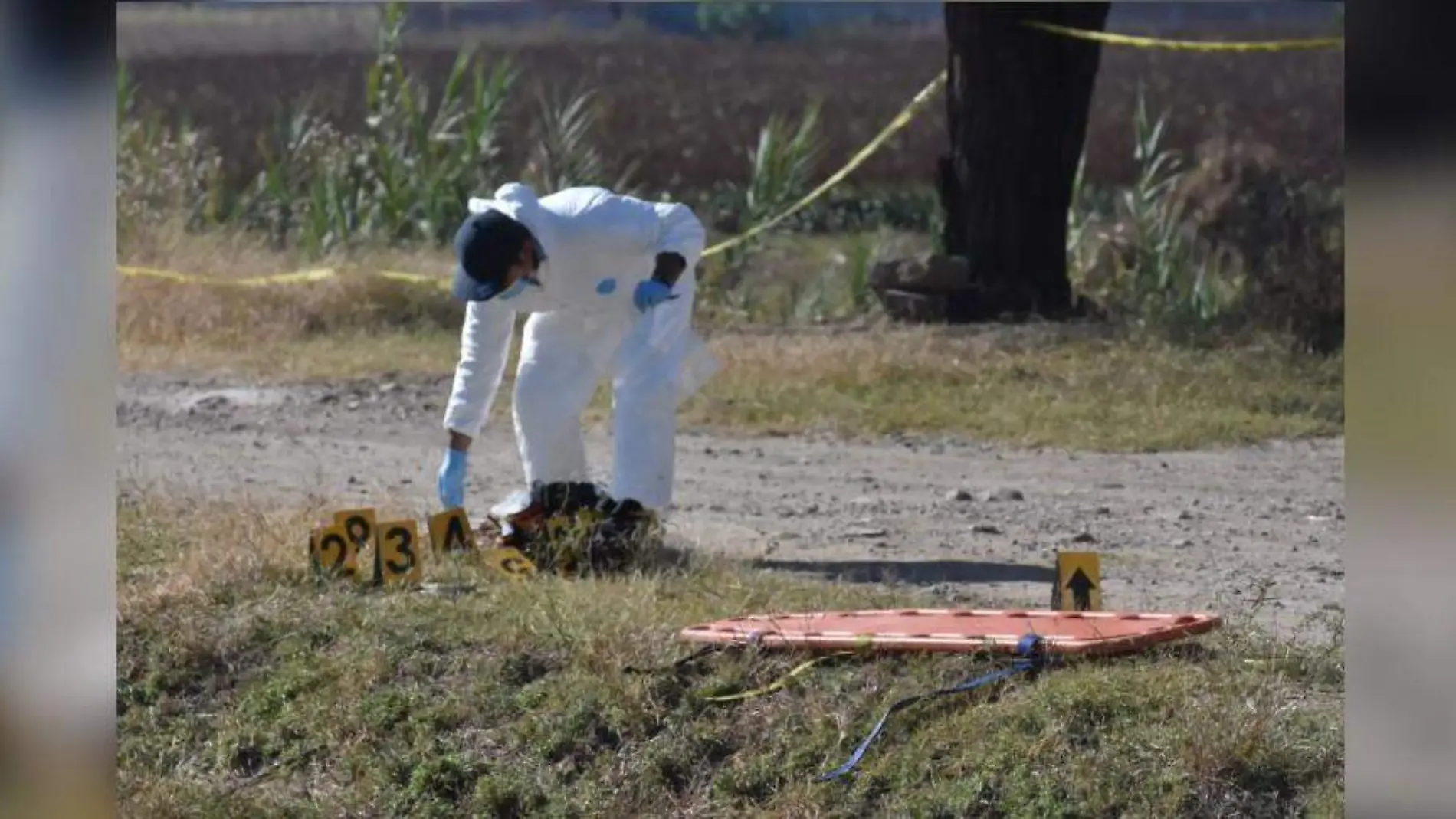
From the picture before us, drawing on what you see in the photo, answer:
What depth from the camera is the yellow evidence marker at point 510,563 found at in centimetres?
723

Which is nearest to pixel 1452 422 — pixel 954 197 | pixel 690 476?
pixel 690 476

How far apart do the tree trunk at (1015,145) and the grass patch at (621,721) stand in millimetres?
6145

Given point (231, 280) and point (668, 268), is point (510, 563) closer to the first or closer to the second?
point (668, 268)

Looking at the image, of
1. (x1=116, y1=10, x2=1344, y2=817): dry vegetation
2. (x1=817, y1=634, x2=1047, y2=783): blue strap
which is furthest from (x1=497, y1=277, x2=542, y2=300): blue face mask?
(x1=817, y1=634, x2=1047, y2=783): blue strap

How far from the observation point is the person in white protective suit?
7.45 metres

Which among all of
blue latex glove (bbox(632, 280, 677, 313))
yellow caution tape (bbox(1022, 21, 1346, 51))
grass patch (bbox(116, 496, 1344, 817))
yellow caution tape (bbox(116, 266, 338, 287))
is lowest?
grass patch (bbox(116, 496, 1344, 817))

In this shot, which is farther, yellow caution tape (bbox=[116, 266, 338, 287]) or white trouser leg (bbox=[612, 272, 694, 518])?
yellow caution tape (bbox=[116, 266, 338, 287])

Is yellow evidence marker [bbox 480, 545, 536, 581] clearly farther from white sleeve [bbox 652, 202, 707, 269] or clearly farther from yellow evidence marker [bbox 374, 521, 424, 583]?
white sleeve [bbox 652, 202, 707, 269]

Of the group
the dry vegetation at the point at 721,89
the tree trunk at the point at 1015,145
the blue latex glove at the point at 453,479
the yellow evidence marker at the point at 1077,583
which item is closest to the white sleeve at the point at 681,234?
the blue latex glove at the point at 453,479

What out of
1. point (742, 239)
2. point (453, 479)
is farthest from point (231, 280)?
point (453, 479)

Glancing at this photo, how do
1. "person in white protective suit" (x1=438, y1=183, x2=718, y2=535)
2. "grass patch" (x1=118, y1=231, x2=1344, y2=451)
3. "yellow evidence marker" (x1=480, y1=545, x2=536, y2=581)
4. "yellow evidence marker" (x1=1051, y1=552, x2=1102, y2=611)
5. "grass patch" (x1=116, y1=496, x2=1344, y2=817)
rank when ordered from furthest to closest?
"grass patch" (x1=118, y1=231, x2=1344, y2=451) → "person in white protective suit" (x1=438, y1=183, x2=718, y2=535) → "yellow evidence marker" (x1=480, y1=545, x2=536, y2=581) → "yellow evidence marker" (x1=1051, y1=552, x2=1102, y2=611) → "grass patch" (x1=116, y1=496, x2=1344, y2=817)

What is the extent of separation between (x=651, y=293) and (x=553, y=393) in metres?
0.53

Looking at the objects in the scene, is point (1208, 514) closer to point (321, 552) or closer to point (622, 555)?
point (622, 555)

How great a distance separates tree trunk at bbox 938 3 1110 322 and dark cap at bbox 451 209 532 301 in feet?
18.5
